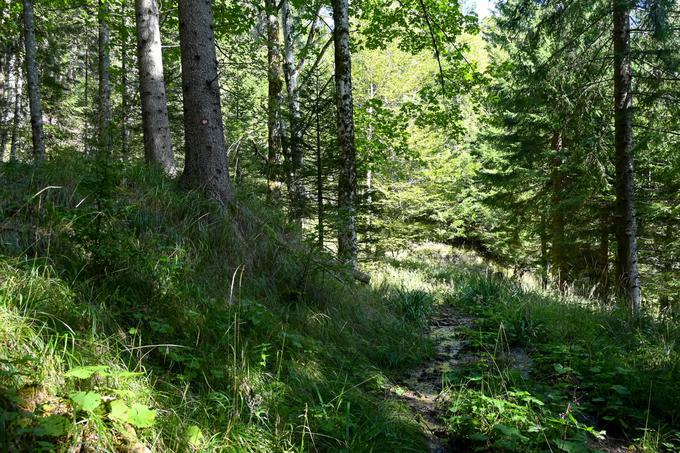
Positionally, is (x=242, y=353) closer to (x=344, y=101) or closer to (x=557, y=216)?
(x=344, y=101)

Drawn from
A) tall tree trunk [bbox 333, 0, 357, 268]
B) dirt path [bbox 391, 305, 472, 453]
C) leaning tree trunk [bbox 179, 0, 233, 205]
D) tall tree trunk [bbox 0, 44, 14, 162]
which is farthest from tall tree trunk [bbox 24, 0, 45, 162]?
dirt path [bbox 391, 305, 472, 453]

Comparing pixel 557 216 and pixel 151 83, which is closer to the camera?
pixel 151 83

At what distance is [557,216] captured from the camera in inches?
508

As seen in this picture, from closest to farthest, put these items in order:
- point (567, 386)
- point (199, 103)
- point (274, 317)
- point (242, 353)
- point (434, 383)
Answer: point (242, 353)
point (567, 386)
point (274, 317)
point (434, 383)
point (199, 103)

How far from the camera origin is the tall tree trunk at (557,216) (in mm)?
12578

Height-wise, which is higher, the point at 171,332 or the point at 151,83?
the point at 151,83

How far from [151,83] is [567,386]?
679 cm

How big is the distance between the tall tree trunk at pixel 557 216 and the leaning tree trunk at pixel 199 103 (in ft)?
35.6

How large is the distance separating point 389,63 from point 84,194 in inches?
739

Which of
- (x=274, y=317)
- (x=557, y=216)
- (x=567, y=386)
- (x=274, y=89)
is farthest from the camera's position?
(x=557, y=216)

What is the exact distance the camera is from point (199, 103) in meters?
4.88

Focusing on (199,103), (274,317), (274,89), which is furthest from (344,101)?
(274,317)

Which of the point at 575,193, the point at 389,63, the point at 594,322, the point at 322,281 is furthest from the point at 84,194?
the point at 389,63

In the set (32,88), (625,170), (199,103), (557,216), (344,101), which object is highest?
(32,88)
